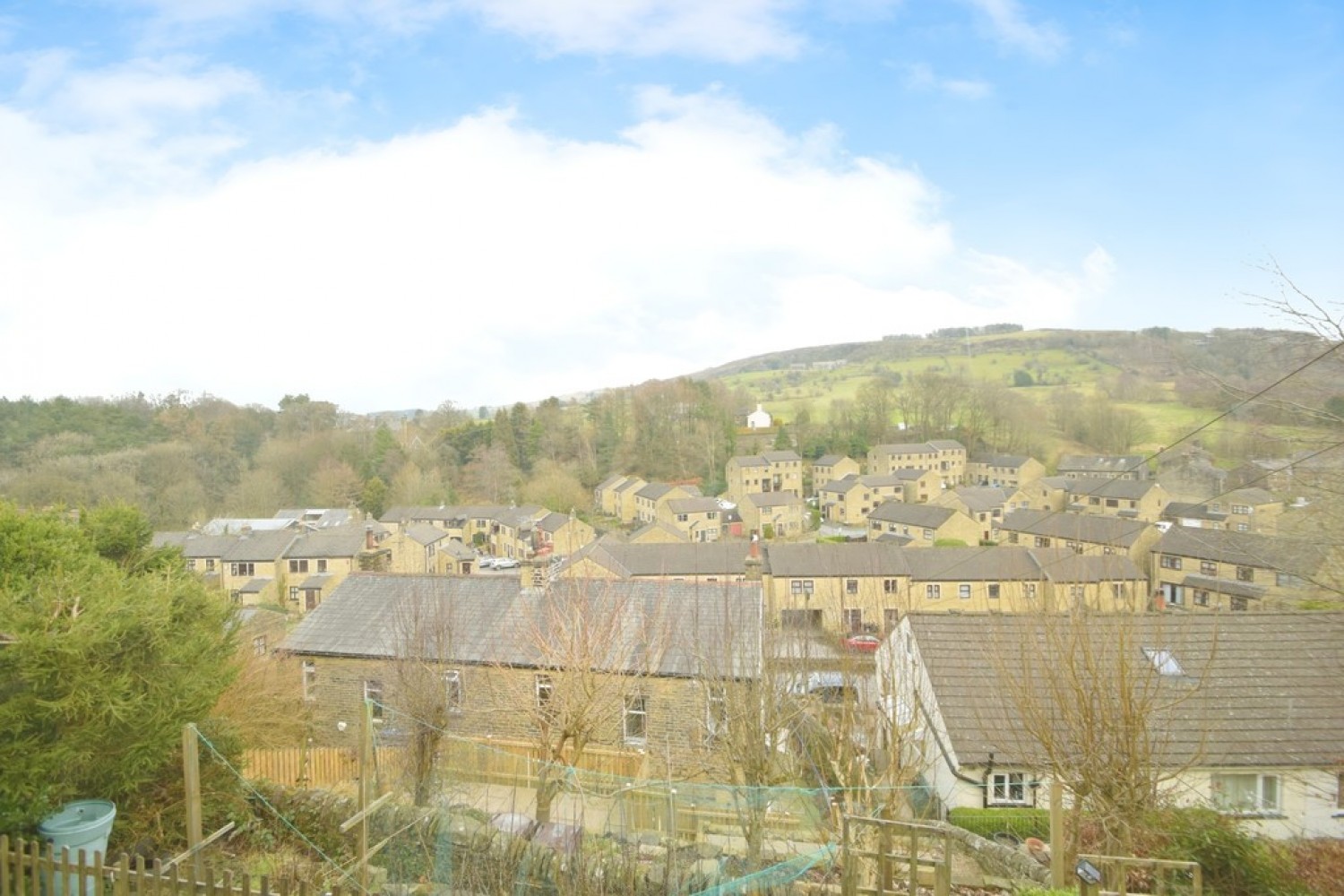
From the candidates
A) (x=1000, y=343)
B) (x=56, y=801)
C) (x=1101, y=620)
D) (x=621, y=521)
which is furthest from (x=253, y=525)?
(x=1000, y=343)

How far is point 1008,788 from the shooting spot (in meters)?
11.1

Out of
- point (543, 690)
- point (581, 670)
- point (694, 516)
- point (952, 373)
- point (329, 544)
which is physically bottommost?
point (329, 544)

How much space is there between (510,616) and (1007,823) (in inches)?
374

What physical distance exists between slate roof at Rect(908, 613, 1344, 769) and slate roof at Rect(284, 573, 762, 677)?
11.3 ft

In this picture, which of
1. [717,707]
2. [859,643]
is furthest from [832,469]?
[717,707]

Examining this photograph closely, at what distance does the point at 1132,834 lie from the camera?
702 centimetres

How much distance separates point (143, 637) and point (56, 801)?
1498mm

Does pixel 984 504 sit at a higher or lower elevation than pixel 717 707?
lower

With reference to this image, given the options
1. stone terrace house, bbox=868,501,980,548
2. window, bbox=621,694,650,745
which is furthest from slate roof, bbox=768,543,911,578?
window, bbox=621,694,650,745

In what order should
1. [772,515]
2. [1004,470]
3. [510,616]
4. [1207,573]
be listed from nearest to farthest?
[510,616]
[1207,573]
[772,515]
[1004,470]

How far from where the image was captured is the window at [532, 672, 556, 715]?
33.7 feet

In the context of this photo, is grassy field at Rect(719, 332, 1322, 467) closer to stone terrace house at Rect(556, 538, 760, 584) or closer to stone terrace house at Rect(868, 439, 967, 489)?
stone terrace house at Rect(868, 439, 967, 489)

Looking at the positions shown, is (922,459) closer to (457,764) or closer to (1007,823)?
(1007,823)

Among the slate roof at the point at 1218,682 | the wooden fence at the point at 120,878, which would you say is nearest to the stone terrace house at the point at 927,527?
the slate roof at the point at 1218,682
